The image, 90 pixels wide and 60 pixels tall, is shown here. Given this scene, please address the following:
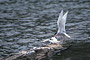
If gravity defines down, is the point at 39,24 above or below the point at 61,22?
below

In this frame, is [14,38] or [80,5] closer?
[14,38]

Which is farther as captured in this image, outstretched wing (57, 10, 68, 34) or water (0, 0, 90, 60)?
outstretched wing (57, 10, 68, 34)

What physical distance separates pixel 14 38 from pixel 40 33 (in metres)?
2.28

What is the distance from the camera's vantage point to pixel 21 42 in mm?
18062

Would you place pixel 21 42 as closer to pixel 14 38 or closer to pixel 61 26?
pixel 14 38

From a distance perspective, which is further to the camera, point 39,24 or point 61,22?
point 39,24

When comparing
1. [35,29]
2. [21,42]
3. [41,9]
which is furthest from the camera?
[41,9]

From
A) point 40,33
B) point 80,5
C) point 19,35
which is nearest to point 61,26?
point 40,33

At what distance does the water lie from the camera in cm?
1681

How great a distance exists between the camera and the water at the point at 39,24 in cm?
1681

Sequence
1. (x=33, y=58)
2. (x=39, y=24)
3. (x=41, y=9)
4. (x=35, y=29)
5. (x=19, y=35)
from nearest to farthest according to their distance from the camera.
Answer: (x=33, y=58)
(x=19, y=35)
(x=35, y=29)
(x=39, y=24)
(x=41, y=9)

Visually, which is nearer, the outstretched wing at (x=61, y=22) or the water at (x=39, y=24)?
the water at (x=39, y=24)

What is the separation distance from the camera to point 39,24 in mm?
22297

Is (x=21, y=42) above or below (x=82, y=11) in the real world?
below
